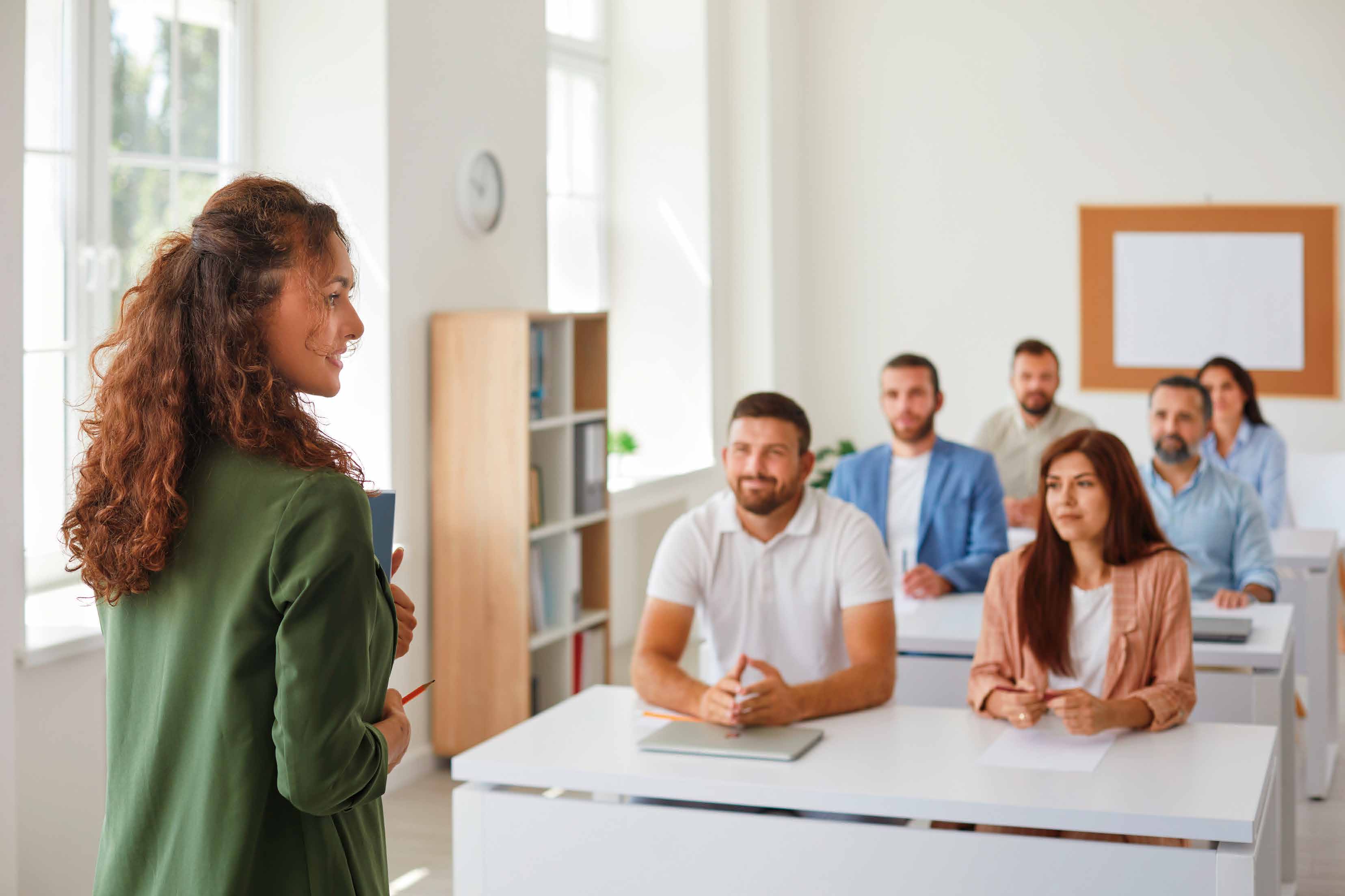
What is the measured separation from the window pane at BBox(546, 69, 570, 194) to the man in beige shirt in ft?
8.40

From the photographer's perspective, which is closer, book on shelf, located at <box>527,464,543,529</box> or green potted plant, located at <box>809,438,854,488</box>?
book on shelf, located at <box>527,464,543,529</box>

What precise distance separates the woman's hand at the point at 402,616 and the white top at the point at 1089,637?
5.84 ft

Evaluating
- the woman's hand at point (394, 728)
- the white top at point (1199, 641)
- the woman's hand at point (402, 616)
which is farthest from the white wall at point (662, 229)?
the woman's hand at point (394, 728)

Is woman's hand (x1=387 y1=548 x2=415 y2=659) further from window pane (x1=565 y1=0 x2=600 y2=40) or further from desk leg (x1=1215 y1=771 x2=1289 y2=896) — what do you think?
window pane (x1=565 y1=0 x2=600 y2=40)

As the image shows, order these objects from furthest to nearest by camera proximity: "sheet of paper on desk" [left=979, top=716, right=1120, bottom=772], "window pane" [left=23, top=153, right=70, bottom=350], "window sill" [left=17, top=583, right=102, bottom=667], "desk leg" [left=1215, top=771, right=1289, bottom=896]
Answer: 1. "window pane" [left=23, top=153, right=70, bottom=350]
2. "window sill" [left=17, top=583, right=102, bottom=667]
3. "sheet of paper on desk" [left=979, top=716, right=1120, bottom=772]
4. "desk leg" [left=1215, top=771, right=1289, bottom=896]

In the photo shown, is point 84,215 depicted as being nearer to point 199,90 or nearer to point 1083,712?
point 199,90

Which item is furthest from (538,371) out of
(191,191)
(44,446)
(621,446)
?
(621,446)

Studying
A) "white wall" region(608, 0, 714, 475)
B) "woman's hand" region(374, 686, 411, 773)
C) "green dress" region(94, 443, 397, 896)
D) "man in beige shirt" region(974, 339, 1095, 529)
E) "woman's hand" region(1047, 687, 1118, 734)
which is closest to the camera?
"green dress" region(94, 443, 397, 896)

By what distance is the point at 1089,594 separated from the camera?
2.95 metres

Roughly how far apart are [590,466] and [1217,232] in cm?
403

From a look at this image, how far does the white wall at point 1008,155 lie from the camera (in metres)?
7.29

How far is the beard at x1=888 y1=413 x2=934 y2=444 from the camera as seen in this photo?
4668 mm

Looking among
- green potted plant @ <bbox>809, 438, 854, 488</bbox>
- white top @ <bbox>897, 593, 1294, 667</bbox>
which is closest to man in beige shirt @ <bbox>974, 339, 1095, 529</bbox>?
green potted plant @ <bbox>809, 438, 854, 488</bbox>

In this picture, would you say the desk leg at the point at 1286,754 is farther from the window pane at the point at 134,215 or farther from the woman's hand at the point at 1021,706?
the window pane at the point at 134,215
